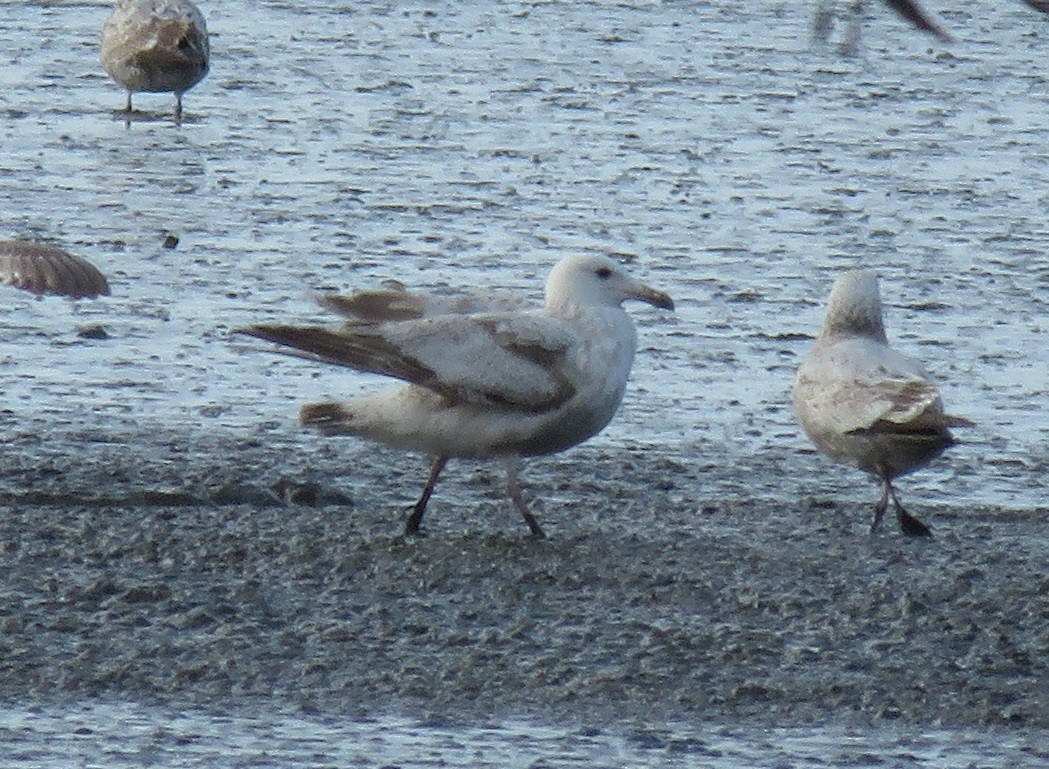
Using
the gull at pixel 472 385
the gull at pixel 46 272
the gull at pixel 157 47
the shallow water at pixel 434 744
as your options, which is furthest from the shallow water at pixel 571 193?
the shallow water at pixel 434 744

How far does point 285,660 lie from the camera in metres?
6.20

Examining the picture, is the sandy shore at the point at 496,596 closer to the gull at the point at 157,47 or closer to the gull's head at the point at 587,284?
the gull's head at the point at 587,284

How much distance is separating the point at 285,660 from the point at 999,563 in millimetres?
2160

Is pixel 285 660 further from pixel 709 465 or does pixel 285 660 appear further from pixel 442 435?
pixel 709 465

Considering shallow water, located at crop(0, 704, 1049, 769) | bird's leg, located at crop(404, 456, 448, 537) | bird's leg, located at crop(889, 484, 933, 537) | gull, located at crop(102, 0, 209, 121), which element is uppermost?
shallow water, located at crop(0, 704, 1049, 769)

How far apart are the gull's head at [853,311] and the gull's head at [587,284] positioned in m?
1.02

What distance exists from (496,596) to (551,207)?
569 centimetres

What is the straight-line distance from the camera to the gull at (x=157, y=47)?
49.5 ft

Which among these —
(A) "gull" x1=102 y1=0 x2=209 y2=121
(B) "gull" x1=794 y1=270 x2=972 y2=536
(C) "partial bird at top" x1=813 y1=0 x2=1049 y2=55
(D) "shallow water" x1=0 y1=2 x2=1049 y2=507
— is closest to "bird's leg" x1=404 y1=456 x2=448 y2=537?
(D) "shallow water" x1=0 y1=2 x2=1049 y2=507

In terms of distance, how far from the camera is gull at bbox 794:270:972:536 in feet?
25.2

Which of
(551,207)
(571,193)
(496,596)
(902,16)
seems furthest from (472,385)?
(571,193)

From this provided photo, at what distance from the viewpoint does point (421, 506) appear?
24.4 feet

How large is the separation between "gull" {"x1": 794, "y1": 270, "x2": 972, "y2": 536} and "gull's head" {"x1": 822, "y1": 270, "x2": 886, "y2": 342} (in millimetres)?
130

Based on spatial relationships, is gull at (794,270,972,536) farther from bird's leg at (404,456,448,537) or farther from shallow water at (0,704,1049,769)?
shallow water at (0,704,1049,769)
